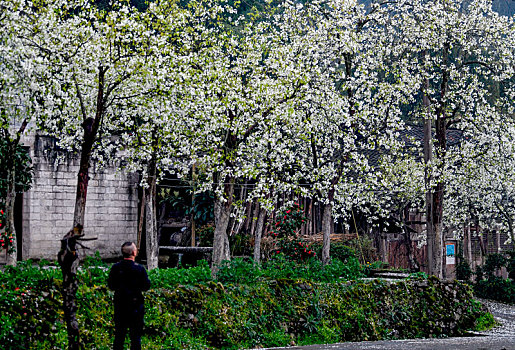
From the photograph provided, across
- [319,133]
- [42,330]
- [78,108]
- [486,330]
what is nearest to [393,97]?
[319,133]

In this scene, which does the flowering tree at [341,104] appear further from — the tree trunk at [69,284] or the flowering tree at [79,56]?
the tree trunk at [69,284]

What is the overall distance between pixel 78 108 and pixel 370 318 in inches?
322

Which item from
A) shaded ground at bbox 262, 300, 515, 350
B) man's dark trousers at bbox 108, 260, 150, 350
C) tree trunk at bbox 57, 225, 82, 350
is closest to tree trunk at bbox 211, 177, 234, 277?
shaded ground at bbox 262, 300, 515, 350

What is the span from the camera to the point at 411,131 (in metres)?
29.5

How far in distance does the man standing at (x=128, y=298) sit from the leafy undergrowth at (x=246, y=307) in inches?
44.4

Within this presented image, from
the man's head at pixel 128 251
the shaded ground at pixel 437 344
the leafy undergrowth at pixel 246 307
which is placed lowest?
the shaded ground at pixel 437 344

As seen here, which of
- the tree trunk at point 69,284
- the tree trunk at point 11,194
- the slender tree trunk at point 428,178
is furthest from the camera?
the slender tree trunk at point 428,178

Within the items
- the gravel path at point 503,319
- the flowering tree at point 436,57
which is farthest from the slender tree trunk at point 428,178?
the gravel path at point 503,319

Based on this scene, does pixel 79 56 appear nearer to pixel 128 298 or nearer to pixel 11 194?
pixel 11 194

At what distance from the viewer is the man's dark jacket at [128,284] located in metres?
7.05

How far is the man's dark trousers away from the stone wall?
12.4 m

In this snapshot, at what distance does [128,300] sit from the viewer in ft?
23.1

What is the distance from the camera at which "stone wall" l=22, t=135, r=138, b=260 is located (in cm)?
1931

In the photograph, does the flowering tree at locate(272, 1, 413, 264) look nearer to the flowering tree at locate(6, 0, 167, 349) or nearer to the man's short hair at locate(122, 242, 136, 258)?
the flowering tree at locate(6, 0, 167, 349)
